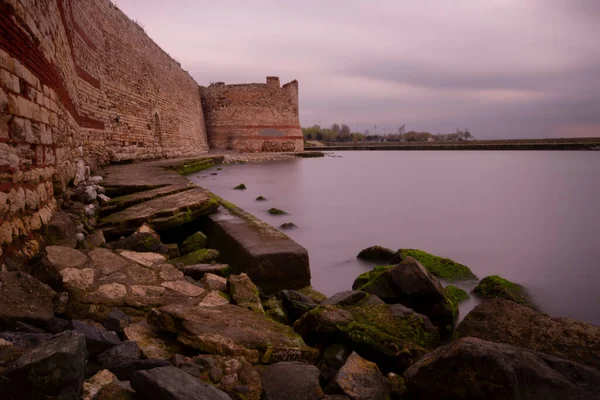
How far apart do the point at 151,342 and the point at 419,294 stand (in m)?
2.38

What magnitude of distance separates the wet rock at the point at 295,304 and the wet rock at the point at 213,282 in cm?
50

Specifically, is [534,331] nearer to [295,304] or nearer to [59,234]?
[295,304]

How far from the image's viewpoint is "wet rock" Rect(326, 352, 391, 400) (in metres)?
1.96

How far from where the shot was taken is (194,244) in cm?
461

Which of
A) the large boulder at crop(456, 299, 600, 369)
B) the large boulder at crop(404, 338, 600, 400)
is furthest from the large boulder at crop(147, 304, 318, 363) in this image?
the large boulder at crop(456, 299, 600, 369)

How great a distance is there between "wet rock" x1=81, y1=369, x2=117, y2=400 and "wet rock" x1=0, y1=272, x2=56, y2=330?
0.59m

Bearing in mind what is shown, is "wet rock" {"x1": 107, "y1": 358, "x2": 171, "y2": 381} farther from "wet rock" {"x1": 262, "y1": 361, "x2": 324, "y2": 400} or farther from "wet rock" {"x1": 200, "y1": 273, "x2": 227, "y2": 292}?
"wet rock" {"x1": 200, "y1": 273, "x2": 227, "y2": 292}

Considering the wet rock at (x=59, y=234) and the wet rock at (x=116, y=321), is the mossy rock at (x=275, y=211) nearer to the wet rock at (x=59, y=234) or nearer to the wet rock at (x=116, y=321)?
the wet rock at (x=59, y=234)

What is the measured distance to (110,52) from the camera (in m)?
10.2

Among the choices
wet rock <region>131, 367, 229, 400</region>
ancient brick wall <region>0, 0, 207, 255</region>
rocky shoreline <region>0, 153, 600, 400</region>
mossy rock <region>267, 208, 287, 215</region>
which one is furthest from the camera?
mossy rock <region>267, 208, 287, 215</region>

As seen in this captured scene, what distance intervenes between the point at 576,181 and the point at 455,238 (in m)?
12.8

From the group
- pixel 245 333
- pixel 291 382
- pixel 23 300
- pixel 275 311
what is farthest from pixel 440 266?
pixel 23 300

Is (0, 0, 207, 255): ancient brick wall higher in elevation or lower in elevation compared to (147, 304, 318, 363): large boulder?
higher

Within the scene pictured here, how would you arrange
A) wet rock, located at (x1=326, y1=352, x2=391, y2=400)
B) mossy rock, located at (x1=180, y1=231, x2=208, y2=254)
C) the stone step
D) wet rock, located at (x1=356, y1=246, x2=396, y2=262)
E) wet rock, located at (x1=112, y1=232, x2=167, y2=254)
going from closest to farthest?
wet rock, located at (x1=326, y1=352, x2=391, y2=400) < wet rock, located at (x1=112, y1=232, x2=167, y2=254) < the stone step < mossy rock, located at (x1=180, y1=231, x2=208, y2=254) < wet rock, located at (x1=356, y1=246, x2=396, y2=262)
